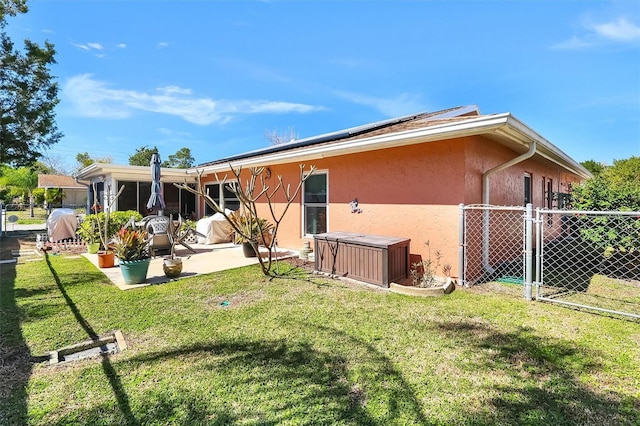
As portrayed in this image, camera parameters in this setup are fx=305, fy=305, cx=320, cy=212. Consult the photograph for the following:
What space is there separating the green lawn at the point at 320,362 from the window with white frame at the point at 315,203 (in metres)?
3.56

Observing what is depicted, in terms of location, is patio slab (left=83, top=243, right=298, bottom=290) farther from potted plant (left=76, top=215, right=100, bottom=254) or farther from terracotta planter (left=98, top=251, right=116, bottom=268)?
potted plant (left=76, top=215, right=100, bottom=254)

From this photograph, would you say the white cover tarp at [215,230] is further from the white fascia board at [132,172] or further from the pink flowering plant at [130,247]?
the pink flowering plant at [130,247]

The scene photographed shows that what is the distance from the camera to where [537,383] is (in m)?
2.58

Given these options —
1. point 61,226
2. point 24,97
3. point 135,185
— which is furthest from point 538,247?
point 24,97

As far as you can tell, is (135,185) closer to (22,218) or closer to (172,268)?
(172,268)

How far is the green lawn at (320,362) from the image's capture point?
224cm

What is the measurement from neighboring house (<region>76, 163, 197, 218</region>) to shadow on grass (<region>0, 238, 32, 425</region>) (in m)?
6.70

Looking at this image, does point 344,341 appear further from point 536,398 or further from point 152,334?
point 152,334

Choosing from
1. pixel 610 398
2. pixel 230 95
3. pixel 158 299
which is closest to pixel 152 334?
pixel 158 299

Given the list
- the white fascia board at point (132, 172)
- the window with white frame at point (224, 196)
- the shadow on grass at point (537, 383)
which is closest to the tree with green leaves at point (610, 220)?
the shadow on grass at point (537, 383)

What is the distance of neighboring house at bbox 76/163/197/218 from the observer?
11.2 meters

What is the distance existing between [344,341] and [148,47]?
10.3 metres

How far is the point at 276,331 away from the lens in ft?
11.9

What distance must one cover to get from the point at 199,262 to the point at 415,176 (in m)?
5.45
